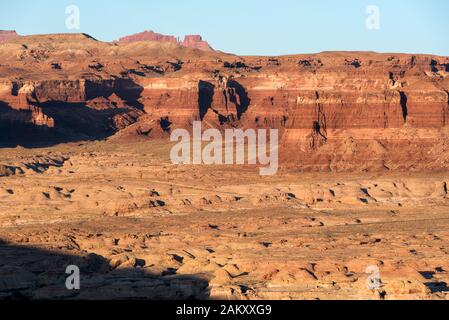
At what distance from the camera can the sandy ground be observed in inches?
1802

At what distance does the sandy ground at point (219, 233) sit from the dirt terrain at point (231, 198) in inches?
4.6

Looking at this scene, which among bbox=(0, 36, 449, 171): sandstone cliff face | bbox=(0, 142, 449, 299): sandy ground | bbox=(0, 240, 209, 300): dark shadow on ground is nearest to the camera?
bbox=(0, 240, 209, 300): dark shadow on ground

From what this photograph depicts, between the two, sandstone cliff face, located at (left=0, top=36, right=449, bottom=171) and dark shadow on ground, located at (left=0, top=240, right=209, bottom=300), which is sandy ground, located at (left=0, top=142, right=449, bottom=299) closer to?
dark shadow on ground, located at (left=0, top=240, right=209, bottom=300)

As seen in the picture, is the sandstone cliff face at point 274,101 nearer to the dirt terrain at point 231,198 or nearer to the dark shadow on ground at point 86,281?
the dirt terrain at point 231,198

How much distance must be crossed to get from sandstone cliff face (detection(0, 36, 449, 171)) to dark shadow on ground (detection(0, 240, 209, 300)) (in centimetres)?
3540

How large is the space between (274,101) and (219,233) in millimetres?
85636

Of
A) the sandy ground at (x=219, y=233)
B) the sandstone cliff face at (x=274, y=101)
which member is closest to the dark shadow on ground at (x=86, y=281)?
the sandy ground at (x=219, y=233)

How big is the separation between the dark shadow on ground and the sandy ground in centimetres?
8

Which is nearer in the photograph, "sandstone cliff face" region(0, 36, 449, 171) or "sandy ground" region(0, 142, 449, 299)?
"sandy ground" region(0, 142, 449, 299)

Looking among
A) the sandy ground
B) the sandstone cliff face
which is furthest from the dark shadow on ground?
the sandstone cliff face

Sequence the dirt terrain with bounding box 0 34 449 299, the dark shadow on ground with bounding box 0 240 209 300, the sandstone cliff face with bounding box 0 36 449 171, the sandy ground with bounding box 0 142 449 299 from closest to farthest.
A: the dark shadow on ground with bounding box 0 240 209 300 < the sandy ground with bounding box 0 142 449 299 < the dirt terrain with bounding box 0 34 449 299 < the sandstone cliff face with bounding box 0 36 449 171

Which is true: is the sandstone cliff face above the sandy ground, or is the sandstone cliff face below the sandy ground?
above

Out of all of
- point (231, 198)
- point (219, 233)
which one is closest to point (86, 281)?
point (219, 233)
